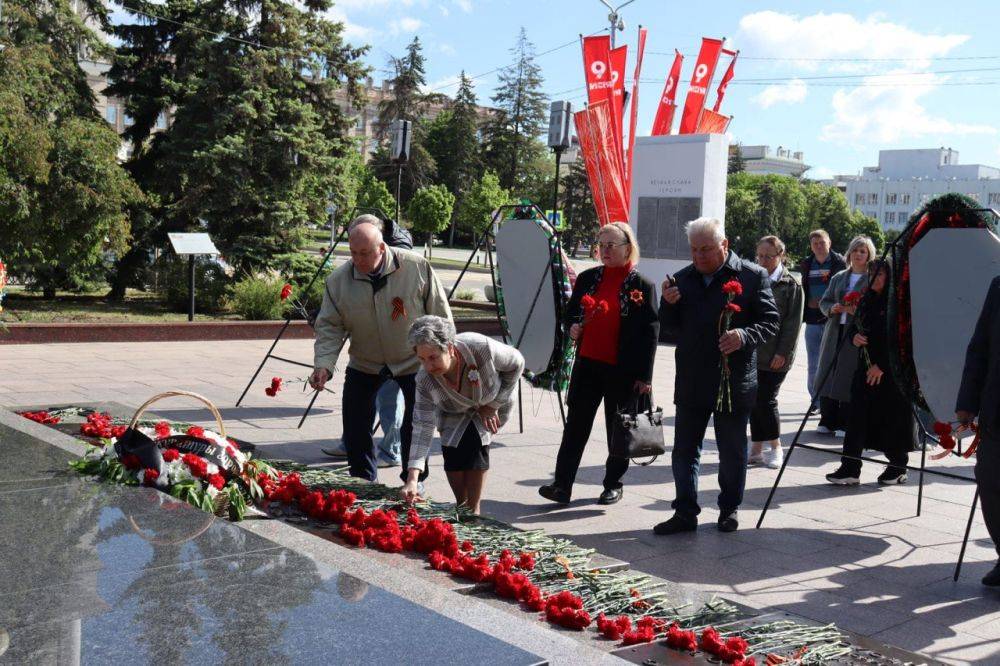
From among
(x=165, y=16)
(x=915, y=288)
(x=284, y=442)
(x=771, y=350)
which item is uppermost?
(x=165, y=16)

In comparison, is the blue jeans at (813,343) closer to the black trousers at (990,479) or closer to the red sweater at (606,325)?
the red sweater at (606,325)

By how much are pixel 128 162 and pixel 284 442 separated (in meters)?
16.0

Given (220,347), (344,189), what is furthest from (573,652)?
(344,189)

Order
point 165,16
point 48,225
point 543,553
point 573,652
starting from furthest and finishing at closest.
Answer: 1. point 165,16
2. point 48,225
3. point 543,553
4. point 573,652

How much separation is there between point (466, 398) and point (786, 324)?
3.75 meters

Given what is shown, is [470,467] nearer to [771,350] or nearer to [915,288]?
[915,288]

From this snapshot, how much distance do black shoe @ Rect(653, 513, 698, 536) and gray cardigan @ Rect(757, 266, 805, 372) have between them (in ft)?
7.03

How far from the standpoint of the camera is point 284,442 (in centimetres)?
820

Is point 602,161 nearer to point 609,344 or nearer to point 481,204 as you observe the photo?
point 609,344

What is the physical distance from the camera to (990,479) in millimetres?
5102

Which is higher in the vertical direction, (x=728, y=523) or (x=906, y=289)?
(x=906, y=289)

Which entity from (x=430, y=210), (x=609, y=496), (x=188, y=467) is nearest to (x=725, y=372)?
(x=609, y=496)

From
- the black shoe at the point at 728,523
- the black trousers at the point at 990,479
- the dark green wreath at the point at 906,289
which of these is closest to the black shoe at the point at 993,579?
the black trousers at the point at 990,479

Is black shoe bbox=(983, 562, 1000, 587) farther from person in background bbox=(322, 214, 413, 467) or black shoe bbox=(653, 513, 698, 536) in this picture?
person in background bbox=(322, 214, 413, 467)
